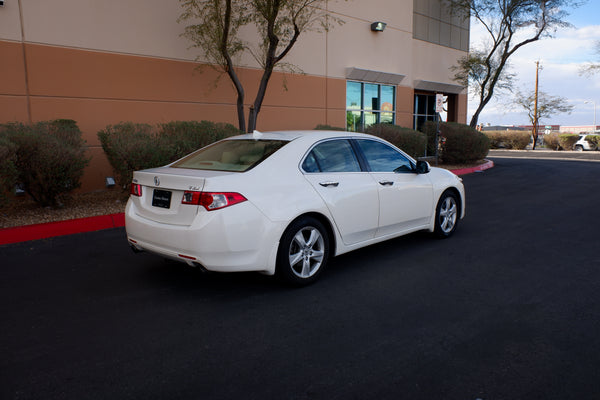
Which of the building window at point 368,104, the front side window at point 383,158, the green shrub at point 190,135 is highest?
the building window at point 368,104

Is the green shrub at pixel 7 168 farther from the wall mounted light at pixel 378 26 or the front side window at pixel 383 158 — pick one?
the wall mounted light at pixel 378 26

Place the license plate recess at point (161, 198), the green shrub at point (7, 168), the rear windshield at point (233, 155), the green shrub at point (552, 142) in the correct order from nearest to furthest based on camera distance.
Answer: the license plate recess at point (161, 198) → the rear windshield at point (233, 155) → the green shrub at point (7, 168) → the green shrub at point (552, 142)

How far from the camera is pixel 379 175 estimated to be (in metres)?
5.41

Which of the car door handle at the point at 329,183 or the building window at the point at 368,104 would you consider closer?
the car door handle at the point at 329,183

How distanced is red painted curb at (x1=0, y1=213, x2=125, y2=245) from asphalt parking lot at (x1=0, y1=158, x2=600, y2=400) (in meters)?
0.43

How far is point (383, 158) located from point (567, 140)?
1506 inches

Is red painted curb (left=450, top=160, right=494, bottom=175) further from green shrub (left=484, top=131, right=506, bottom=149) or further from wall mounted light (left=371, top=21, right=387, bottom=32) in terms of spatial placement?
green shrub (left=484, top=131, right=506, bottom=149)

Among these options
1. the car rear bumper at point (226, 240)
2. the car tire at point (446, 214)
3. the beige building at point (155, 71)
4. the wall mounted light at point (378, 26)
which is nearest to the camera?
the car rear bumper at point (226, 240)

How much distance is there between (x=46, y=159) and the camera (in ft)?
24.6

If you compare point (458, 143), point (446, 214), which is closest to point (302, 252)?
point (446, 214)

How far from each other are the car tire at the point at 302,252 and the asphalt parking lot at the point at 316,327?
6.0 inches

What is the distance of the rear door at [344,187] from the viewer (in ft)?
15.5

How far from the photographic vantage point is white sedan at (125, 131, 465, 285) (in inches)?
157

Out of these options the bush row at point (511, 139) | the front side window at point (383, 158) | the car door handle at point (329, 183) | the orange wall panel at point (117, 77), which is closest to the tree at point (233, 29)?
the orange wall panel at point (117, 77)
